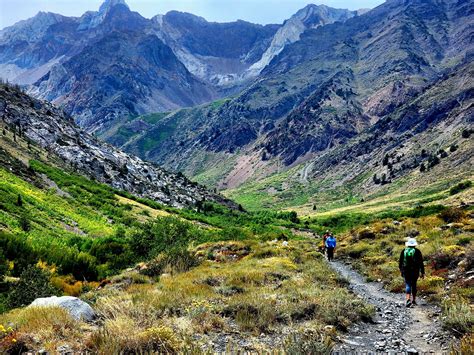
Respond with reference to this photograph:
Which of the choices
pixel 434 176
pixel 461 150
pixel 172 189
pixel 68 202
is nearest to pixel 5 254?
pixel 68 202

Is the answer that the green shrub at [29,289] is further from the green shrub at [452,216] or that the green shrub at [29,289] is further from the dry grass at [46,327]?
the green shrub at [452,216]

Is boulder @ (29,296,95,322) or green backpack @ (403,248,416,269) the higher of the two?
green backpack @ (403,248,416,269)

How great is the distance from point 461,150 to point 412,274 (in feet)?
463

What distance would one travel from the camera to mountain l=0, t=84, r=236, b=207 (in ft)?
254

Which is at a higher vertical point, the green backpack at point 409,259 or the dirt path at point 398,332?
the green backpack at point 409,259

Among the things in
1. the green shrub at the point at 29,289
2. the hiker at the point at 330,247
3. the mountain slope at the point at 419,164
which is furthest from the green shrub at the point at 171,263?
the mountain slope at the point at 419,164

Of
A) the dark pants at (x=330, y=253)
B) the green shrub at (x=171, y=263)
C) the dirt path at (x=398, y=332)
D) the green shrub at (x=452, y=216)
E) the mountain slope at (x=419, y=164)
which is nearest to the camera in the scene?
the dirt path at (x=398, y=332)

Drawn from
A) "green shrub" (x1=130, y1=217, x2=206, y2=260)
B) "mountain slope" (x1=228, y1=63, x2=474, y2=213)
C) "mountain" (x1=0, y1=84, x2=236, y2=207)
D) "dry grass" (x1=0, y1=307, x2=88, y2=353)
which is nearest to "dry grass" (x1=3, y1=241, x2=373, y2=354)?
"dry grass" (x1=0, y1=307, x2=88, y2=353)

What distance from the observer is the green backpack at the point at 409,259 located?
1542cm

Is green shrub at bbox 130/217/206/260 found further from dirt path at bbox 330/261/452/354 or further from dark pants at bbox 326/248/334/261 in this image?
dirt path at bbox 330/261/452/354

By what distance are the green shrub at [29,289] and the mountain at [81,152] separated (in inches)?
2324

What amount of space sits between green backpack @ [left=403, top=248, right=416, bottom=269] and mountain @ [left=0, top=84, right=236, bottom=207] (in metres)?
65.1

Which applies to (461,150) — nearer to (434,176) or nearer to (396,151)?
(434,176)

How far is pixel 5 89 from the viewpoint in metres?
89.2
